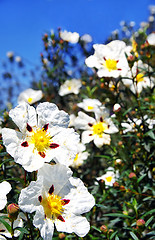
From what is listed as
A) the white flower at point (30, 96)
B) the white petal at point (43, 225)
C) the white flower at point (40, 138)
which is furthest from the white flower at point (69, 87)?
the white petal at point (43, 225)

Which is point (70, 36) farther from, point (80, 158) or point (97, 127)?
point (80, 158)

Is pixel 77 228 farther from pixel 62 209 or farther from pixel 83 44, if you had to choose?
pixel 83 44

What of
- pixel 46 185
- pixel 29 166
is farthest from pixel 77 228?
pixel 29 166

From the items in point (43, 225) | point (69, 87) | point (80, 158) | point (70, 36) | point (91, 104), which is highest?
point (70, 36)

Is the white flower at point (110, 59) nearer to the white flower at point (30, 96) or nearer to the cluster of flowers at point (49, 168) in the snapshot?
the cluster of flowers at point (49, 168)

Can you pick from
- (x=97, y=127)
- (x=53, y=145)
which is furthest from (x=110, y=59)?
(x=53, y=145)

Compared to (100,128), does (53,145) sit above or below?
below

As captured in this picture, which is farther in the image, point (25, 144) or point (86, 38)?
point (86, 38)

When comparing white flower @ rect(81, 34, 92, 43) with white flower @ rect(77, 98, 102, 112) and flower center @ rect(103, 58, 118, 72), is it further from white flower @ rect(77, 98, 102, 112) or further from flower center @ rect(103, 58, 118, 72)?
flower center @ rect(103, 58, 118, 72)
